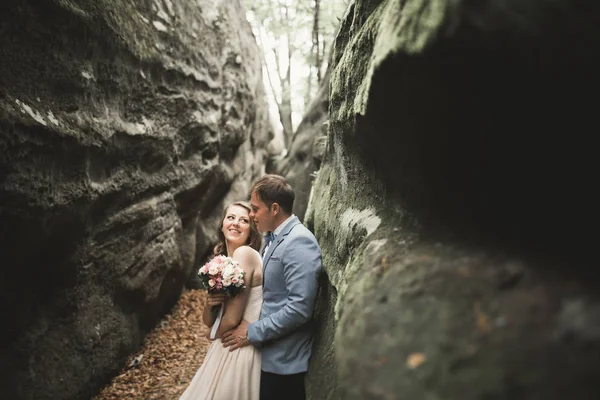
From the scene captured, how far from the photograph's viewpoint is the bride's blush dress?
9.08 ft

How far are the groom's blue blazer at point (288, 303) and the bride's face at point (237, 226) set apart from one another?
1.24 meters

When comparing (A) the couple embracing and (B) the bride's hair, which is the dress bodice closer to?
(A) the couple embracing

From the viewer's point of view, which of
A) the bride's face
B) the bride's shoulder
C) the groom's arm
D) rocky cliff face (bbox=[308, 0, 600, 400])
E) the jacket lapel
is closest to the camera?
rocky cliff face (bbox=[308, 0, 600, 400])

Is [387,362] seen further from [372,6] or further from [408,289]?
[372,6]

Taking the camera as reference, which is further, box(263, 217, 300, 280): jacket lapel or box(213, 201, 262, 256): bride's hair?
box(213, 201, 262, 256): bride's hair

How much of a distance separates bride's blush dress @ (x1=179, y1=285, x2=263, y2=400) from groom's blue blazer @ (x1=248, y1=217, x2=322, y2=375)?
0.40 ft

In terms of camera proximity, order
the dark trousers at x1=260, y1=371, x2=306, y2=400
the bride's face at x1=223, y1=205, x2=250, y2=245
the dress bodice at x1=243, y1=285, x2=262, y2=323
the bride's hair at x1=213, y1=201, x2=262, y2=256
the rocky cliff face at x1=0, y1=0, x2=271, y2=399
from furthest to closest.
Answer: the bride's hair at x1=213, y1=201, x2=262, y2=256, the bride's face at x1=223, y1=205, x2=250, y2=245, the rocky cliff face at x1=0, y1=0, x2=271, y2=399, the dress bodice at x1=243, y1=285, x2=262, y2=323, the dark trousers at x1=260, y1=371, x2=306, y2=400

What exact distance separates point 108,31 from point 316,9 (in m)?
10.6

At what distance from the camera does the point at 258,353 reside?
2850 mm

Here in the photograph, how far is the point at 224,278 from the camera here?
116 inches

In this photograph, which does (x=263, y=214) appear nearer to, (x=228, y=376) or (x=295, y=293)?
(x=295, y=293)

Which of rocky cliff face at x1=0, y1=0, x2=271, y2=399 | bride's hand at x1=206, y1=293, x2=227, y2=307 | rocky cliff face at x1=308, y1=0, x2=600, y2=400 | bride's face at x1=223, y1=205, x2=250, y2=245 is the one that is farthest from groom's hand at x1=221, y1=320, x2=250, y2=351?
rocky cliff face at x1=0, y1=0, x2=271, y2=399

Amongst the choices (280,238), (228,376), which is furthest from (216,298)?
(280,238)

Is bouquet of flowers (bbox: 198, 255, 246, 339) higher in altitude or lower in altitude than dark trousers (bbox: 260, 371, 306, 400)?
higher
